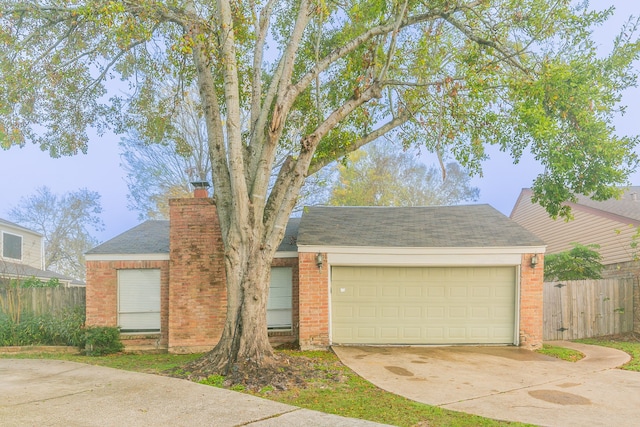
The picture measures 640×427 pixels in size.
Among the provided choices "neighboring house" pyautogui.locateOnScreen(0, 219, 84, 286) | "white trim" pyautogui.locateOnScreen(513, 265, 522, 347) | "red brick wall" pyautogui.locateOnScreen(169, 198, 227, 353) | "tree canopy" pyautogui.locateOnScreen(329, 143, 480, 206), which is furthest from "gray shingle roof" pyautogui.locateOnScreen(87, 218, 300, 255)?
"tree canopy" pyautogui.locateOnScreen(329, 143, 480, 206)

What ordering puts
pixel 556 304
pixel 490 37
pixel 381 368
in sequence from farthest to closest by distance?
pixel 556 304
pixel 490 37
pixel 381 368

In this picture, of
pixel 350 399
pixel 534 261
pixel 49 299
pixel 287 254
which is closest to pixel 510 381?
pixel 350 399

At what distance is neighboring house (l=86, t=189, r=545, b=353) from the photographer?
1116cm

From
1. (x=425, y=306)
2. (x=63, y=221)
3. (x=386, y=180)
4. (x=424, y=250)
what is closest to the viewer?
(x=424, y=250)

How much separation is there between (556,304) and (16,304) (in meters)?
13.9

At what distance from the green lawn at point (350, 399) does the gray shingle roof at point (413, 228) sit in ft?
10.8

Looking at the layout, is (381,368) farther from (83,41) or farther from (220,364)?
(83,41)

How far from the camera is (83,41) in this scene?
10742 millimetres

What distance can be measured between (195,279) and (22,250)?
14.9 m

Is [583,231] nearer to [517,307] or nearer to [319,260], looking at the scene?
[517,307]

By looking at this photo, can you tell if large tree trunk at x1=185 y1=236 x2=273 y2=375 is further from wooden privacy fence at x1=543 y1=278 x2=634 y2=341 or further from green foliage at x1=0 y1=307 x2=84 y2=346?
wooden privacy fence at x1=543 y1=278 x2=634 y2=341

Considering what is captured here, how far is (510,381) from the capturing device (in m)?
8.08

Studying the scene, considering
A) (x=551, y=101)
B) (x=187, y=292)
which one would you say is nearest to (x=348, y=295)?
(x=187, y=292)

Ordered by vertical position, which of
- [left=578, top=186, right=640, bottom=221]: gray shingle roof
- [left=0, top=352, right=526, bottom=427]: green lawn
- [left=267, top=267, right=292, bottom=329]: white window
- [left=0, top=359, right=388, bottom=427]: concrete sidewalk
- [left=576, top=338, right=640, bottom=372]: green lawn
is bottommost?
[left=576, top=338, right=640, bottom=372]: green lawn
